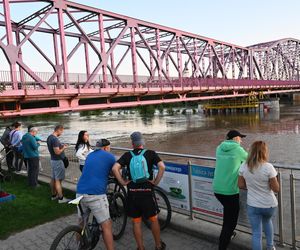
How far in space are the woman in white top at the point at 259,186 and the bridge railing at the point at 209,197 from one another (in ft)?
1.73

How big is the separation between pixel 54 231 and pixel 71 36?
30225 mm

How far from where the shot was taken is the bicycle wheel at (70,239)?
4391 millimetres

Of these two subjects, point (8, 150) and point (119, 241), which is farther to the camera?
point (8, 150)

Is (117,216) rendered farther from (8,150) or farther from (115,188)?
(8,150)

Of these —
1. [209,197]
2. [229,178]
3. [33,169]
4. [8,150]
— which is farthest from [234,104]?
[229,178]

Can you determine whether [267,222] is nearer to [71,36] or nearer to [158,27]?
[71,36]

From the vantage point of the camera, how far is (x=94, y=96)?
23781 millimetres

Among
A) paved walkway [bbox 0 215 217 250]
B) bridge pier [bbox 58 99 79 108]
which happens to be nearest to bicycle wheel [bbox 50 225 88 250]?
paved walkway [bbox 0 215 217 250]

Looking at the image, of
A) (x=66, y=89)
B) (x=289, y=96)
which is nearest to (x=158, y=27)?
(x=66, y=89)

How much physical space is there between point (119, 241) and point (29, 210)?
265cm

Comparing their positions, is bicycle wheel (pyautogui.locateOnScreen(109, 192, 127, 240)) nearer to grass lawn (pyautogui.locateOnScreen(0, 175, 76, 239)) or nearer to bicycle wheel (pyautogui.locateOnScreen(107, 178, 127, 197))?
bicycle wheel (pyautogui.locateOnScreen(107, 178, 127, 197))

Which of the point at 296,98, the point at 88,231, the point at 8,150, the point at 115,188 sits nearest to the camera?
the point at 88,231

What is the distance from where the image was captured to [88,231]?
4.90 m

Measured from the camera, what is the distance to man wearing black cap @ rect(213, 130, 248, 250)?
15.5ft
